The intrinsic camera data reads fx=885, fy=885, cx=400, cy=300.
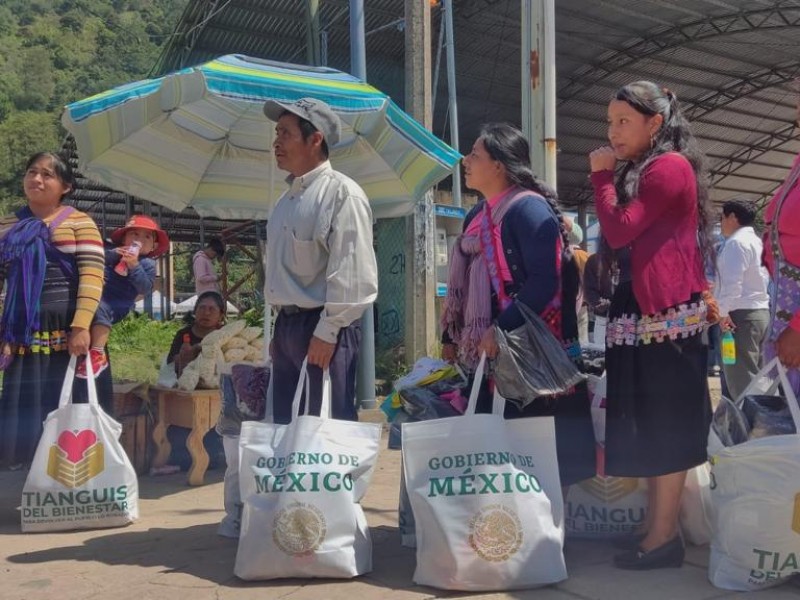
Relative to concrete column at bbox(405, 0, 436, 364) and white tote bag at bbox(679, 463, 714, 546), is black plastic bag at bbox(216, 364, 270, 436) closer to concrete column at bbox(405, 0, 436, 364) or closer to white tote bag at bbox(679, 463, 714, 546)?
white tote bag at bbox(679, 463, 714, 546)

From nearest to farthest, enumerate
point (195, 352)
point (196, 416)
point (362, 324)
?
point (196, 416) < point (195, 352) < point (362, 324)

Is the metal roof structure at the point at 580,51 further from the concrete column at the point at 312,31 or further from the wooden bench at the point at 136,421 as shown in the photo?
the wooden bench at the point at 136,421

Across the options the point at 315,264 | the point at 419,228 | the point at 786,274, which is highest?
the point at 419,228

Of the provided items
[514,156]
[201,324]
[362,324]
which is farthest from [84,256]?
[362,324]

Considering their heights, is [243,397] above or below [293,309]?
below

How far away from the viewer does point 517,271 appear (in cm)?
344

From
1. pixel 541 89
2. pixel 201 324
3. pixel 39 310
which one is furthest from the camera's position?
pixel 201 324

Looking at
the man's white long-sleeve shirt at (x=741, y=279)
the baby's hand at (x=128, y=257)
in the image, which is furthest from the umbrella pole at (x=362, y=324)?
the man's white long-sleeve shirt at (x=741, y=279)

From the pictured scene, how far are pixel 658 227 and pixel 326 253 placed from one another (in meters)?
1.30

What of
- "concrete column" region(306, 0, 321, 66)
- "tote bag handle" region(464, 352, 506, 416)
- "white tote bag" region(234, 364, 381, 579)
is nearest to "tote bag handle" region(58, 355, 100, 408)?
"white tote bag" region(234, 364, 381, 579)

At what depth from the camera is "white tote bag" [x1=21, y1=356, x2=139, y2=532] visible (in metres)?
4.06

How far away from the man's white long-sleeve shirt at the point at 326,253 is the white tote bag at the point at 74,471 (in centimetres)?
115

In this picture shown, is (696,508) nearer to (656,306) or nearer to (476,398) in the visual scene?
(656,306)

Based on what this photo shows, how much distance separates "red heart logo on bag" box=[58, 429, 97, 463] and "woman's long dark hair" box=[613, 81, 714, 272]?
2.60 meters
